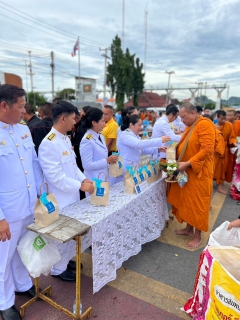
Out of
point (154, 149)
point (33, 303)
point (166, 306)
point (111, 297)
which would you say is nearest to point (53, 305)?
point (33, 303)

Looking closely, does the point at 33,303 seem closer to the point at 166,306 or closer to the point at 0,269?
the point at 0,269

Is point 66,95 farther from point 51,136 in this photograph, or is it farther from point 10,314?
point 10,314

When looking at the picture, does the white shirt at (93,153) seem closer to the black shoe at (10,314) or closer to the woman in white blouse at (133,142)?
the woman in white blouse at (133,142)

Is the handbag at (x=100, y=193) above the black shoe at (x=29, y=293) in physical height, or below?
above

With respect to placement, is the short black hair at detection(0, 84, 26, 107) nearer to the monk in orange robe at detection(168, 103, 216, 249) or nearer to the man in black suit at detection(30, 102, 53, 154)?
the man in black suit at detection(30, 102, 53, 154)

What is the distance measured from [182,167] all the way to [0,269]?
2.08 meters

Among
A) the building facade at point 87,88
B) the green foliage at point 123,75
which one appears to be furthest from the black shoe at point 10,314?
the building facade at point 87,88

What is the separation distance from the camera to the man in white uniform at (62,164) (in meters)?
1.99

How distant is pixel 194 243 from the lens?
3047 millimetres

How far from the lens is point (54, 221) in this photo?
1.86m

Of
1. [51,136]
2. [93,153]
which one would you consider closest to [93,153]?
[93,153]

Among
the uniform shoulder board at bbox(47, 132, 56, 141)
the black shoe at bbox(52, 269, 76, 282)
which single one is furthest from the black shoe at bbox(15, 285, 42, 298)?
the uniform shoulder board at bbox(47, 132, 56, 141)

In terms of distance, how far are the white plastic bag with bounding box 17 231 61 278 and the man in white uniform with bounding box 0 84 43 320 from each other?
5.0 inches

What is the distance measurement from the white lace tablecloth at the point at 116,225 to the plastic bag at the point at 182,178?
30 centimetres
